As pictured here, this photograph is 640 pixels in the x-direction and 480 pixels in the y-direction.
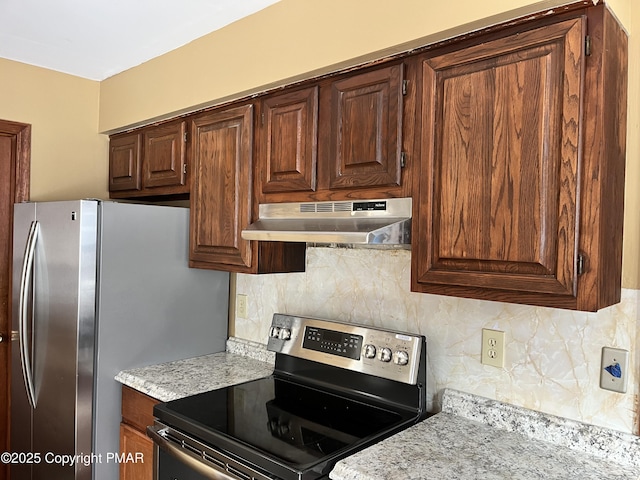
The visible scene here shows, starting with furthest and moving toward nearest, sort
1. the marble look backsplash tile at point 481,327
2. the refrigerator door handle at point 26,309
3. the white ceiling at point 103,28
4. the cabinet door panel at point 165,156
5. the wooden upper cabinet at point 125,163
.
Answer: the wooden upper cabinet at point 125,163 < the cabinet door panel at point 165,156 < the refrigerator door handle at point 26,309 < the white ceiling at point 103,28 < the marble look backsplash tile at point 481,327

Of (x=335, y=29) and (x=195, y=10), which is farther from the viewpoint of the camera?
(x=195, y=10)

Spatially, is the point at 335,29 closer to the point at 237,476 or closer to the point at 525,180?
the point at 525,180

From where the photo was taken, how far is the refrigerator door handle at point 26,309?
229cm

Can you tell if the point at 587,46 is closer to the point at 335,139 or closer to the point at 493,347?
the point at 335,139

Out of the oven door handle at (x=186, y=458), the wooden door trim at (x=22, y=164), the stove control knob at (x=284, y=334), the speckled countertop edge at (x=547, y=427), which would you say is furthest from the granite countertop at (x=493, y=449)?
the wooden door trim at (x=22, y=164)

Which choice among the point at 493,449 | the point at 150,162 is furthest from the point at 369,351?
the point at 150,162

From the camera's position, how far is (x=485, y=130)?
1.36m

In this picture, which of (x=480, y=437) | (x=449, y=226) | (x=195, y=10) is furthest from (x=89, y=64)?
(x=480, y=437)

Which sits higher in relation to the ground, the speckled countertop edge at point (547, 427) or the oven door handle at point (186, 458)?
the speckled countertop edge at point (547, 427)

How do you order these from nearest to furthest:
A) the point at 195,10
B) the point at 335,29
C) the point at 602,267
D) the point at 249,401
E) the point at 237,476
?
the point at 602,267 < the point at 237,476 < the point at 335,29 < the point at 249,401 < the point at 195,10

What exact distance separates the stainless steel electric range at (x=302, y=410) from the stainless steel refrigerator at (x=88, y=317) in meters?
0.48

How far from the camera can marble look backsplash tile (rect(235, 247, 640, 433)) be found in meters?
1.43

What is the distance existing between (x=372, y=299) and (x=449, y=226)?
2.16ft

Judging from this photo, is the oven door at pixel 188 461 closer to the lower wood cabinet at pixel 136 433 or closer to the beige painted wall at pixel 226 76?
the lower wood cabinet at pixel 136 433
